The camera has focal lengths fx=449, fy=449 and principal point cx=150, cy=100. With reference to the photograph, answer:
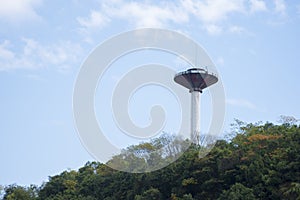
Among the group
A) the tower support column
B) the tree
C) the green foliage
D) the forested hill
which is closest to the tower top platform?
the tower support column

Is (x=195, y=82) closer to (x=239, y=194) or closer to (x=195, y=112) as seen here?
(x=195, y=112)

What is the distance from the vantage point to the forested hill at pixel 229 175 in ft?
51.0

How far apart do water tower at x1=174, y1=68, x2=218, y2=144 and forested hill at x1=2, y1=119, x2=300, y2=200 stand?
6.09 meters

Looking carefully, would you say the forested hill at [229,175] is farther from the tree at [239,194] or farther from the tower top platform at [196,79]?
the tower top platform at [196,79]

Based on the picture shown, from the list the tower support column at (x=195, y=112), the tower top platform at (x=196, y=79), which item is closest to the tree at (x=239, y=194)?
the tower support column at (x=195, y=112)

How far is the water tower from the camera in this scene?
92.1 feet

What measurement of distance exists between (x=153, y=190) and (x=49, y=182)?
998 centimetres

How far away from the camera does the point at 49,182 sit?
86.3ft

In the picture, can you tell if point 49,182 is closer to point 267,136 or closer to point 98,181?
point 98,181

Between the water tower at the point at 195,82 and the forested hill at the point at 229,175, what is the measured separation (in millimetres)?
6086

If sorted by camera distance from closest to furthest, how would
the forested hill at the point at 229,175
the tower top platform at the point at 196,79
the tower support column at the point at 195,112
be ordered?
the forested hill at the point at 229,175 → the tower top platform at the point at 196,79 → the tower support column at the point at 195,112

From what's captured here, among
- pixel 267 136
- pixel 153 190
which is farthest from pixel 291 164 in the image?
pixel 153 190

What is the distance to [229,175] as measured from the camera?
17.5 m

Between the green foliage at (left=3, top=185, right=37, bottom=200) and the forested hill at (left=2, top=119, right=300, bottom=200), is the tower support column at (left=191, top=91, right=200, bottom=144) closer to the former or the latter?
the forested hill at (left=2, top=119, right=300, bottom=200)
